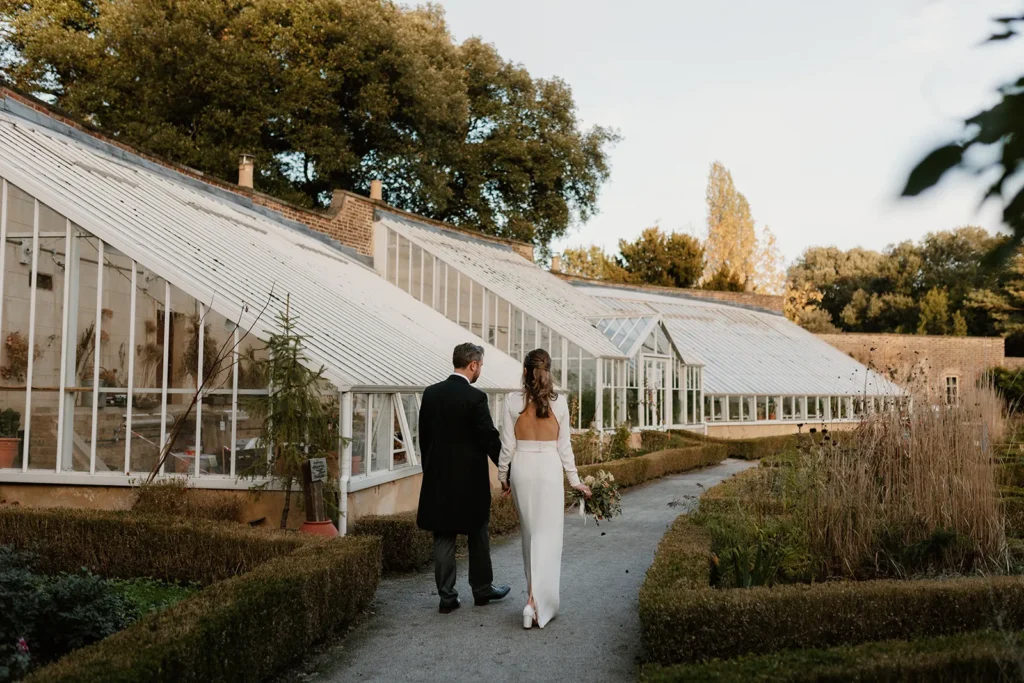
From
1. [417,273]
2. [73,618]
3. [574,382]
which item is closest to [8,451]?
[73,618]

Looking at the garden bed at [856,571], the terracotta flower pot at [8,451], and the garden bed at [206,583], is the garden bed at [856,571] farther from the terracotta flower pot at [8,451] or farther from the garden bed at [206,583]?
the terracotta flower pot at [8,451]

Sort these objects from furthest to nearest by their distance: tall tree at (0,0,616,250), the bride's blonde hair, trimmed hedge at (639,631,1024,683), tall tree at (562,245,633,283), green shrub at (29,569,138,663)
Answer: tall tree at (562,245,633,283) < tall tree at (0,0,616,250) < the bride's blonde hair < green shrub at (29,569,138,663) < trimmed hedge at (639,631,1024,683)

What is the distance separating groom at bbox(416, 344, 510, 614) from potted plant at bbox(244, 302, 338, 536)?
70.7 inches

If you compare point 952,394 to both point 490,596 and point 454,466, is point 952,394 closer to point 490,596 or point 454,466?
point 490,596

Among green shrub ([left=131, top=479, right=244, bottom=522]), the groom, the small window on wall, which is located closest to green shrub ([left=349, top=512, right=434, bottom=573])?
green shrub ([left=131, top=479, right=244, bottom=522])

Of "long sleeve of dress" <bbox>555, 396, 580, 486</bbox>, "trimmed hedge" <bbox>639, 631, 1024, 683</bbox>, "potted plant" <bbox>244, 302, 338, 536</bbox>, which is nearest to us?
"trimmed hedge" <bbox>639, 631, 1024, 683</bbox>

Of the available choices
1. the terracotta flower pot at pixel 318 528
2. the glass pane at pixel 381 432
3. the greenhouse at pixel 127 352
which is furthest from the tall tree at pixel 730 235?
the terracotta flower pot at pixel 318 528

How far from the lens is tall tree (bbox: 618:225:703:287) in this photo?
42.2 meters

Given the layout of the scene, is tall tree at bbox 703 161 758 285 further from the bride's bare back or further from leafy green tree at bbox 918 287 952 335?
the bride's bare back

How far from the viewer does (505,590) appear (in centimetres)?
665

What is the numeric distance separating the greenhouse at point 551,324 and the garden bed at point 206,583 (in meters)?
11.4

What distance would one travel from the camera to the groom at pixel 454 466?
20.3ft

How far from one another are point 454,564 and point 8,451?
15.8 ft

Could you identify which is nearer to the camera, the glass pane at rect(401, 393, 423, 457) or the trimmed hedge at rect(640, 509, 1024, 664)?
the trimmed hedge at rect(640, 509, 1024, 664)
